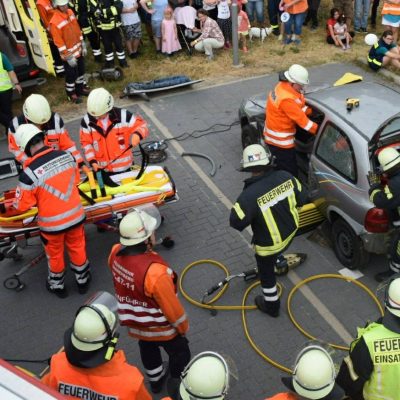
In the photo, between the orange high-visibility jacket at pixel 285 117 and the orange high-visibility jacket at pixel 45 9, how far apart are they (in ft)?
17.1

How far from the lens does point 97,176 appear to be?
226 inches

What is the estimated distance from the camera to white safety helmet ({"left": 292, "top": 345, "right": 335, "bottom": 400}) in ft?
8.52

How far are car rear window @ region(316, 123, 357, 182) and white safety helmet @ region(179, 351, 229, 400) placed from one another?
3351 millimetres

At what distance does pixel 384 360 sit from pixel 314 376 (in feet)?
2.10

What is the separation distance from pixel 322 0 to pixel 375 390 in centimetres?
1346

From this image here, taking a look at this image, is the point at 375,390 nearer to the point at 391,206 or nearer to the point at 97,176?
the point at 391,206

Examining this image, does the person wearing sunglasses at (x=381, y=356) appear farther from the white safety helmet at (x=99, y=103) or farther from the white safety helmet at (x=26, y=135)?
the white safety helmet at (x=99, y=103)

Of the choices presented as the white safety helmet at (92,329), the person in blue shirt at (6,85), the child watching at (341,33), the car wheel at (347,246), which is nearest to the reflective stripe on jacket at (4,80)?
the person in blue shirt at (6,85)

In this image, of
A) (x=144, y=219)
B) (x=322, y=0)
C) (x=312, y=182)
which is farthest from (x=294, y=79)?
(x=322, y=0)

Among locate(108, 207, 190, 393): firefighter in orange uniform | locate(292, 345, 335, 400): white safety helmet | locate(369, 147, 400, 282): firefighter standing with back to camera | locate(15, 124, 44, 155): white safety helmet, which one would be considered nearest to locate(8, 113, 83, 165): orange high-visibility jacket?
locate(15, 124, 44, 155): white safety helmet

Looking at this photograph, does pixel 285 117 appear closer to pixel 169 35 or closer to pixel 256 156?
pixel 256 156

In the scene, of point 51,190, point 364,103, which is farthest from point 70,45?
point 364,103

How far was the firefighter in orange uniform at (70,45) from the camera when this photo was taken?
9062mm

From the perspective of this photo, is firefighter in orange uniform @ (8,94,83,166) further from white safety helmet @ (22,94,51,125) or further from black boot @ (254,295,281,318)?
black boot @ (254,295,281,318)
